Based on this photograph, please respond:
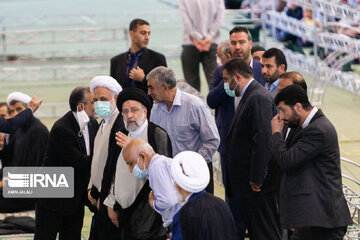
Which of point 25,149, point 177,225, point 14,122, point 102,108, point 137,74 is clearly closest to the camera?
point 177,225

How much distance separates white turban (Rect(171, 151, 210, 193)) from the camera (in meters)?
4.33

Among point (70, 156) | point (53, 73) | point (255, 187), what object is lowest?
point (53, 73)

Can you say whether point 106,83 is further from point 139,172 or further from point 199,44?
point 199,44

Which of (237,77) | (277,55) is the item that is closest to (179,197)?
(237,77)

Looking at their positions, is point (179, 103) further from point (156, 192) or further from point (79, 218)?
point (156, 192)

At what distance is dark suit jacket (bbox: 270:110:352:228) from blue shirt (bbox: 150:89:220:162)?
1.11 m

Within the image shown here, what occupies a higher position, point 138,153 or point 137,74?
point 138,153

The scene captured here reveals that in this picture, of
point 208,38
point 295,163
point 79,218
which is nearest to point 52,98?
point 208,38

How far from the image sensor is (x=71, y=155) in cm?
627

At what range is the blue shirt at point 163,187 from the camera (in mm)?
4637

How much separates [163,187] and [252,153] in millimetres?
1662

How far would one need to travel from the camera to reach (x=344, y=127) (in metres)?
11.5

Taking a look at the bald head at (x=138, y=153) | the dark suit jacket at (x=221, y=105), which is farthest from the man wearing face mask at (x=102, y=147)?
the dark suit jacket at (x=221, y=105)

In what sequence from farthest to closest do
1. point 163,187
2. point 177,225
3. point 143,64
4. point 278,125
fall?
point 143,64 → point 278,125 → point 163,187 → point 177,225
